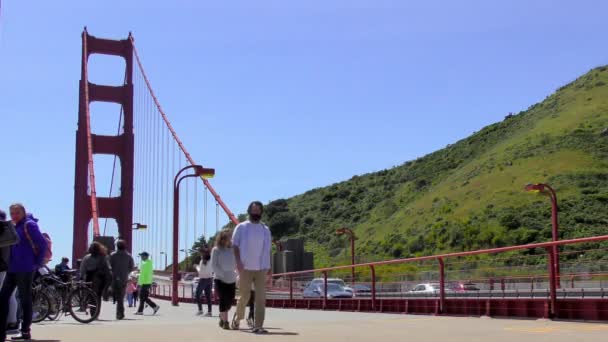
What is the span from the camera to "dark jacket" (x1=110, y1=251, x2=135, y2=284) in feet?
58.4

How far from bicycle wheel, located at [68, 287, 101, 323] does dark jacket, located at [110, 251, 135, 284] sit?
236 centimetres

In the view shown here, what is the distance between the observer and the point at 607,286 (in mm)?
15031

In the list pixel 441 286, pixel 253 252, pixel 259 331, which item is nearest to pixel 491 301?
pixel 441 286

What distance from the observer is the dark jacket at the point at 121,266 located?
58.4 ft

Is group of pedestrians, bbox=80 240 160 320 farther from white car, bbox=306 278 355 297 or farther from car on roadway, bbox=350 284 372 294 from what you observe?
white car, bbox=306 278 355 297

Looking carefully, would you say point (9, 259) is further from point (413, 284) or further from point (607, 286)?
point (413, 284)

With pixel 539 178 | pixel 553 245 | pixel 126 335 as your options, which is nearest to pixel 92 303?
pixel 126 335

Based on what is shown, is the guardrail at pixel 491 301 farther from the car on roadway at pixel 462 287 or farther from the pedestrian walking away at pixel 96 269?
the pedestrian walking away at pixel 96 269

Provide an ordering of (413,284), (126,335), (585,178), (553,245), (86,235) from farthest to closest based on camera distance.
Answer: (585,178), (86,235), (413,284), (553,245), (126,335)

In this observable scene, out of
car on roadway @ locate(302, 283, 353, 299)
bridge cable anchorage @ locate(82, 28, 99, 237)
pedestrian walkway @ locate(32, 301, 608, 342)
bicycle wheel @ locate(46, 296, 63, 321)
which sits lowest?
pedestrian walkway @ locate(32, 301, 608, 342)

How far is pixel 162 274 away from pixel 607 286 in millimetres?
82257

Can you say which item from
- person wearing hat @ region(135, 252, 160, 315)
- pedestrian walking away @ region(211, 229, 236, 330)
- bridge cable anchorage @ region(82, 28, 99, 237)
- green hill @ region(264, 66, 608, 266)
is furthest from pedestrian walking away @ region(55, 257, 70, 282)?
green hill @ region(264, 66, 608, 266)

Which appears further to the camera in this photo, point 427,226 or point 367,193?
point 367,193

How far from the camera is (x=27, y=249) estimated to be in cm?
1023
